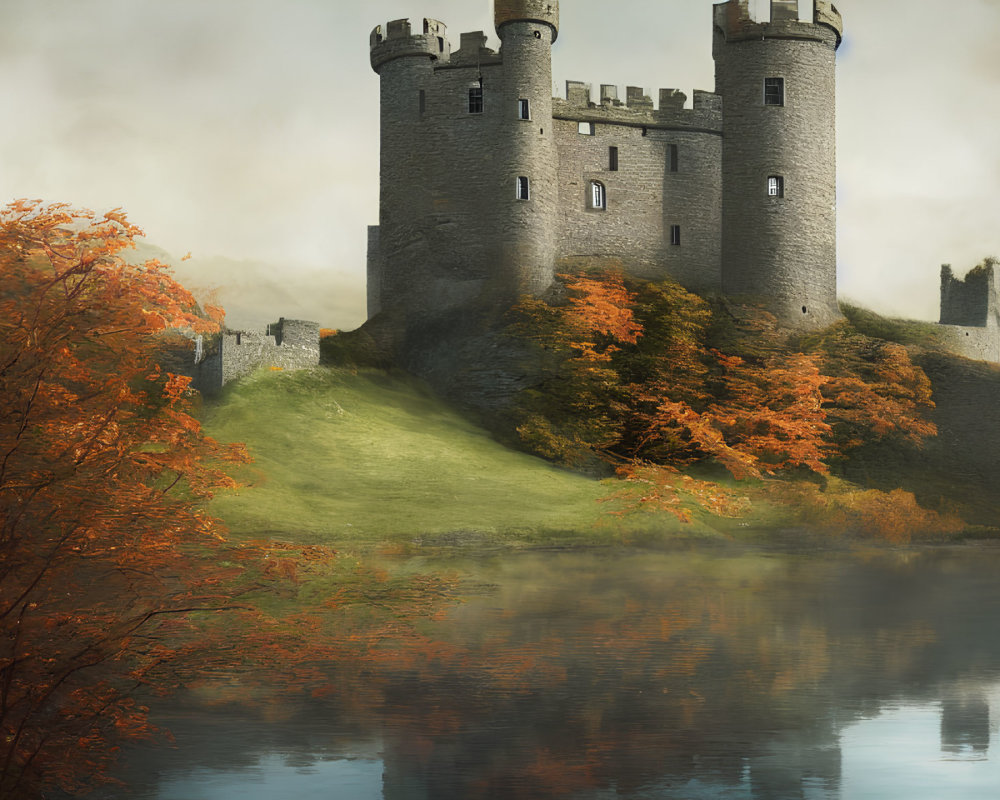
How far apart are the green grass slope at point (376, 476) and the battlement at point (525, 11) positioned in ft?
51.9

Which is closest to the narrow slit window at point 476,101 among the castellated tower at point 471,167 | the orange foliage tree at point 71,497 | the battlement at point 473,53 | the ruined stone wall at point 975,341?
the castellated tower at point 471,167

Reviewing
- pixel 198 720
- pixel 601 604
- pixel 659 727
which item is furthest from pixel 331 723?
pixel 601 604

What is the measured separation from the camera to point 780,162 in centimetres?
5275

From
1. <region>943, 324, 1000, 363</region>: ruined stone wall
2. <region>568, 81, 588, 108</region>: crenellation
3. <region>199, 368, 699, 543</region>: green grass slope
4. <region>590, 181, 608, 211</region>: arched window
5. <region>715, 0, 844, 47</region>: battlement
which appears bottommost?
<region>199, 368, 699, 543</region>: green grass slope

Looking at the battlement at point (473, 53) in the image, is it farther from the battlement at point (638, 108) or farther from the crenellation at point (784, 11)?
the crenellation at point (784, 11)

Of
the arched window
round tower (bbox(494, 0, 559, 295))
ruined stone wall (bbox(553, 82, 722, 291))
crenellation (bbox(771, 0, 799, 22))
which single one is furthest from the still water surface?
crenellation (bbox(771, 0, 799, 22))

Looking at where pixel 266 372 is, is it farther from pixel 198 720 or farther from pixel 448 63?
pixel 198 720

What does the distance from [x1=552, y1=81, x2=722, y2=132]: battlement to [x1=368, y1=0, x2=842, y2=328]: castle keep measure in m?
0.06

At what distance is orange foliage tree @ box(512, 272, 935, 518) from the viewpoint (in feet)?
136

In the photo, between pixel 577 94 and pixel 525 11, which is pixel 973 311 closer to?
pixel 577 94

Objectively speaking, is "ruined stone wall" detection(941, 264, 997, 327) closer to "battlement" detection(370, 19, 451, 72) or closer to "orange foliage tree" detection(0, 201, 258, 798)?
"battlement" detection(370, 19, 451, 72)

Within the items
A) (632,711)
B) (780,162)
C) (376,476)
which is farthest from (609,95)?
(632,711)

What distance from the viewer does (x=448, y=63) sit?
50438 mm

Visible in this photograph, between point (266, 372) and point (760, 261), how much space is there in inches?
887
